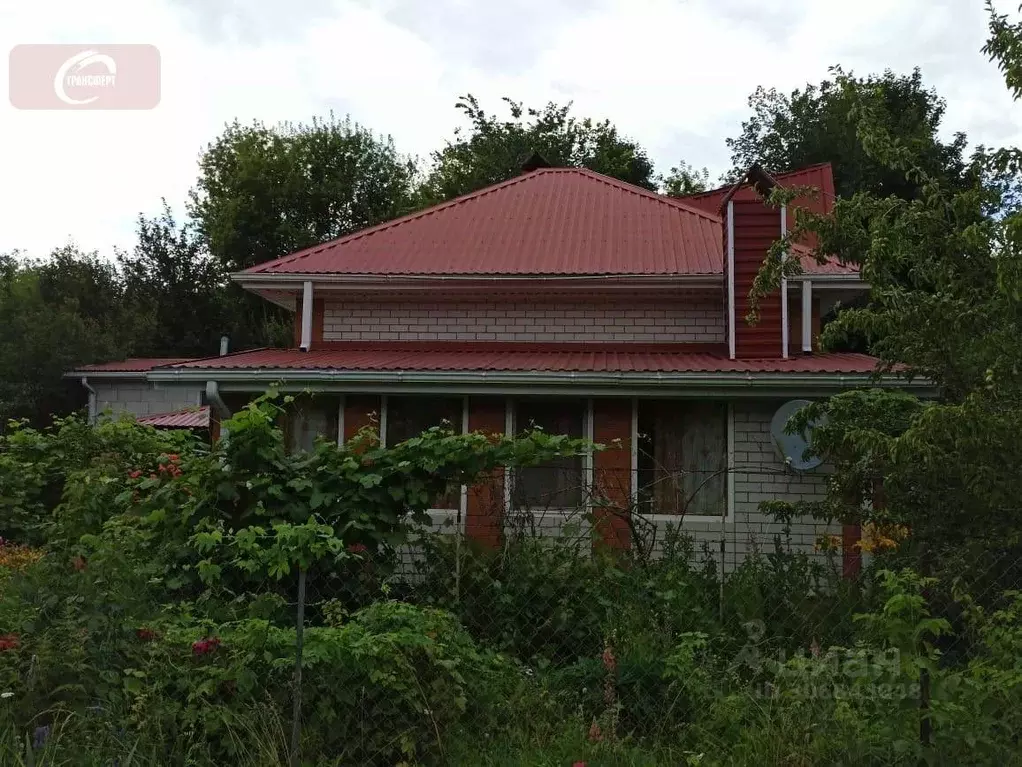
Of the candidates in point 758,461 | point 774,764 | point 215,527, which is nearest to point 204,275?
point 758,461

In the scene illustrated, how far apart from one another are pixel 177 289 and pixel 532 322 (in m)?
22.7

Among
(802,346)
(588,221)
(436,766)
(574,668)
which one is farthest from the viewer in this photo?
(588,221)

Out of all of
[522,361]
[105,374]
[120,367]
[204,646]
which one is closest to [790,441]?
[522,361]

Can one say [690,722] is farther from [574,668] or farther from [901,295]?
[901,295]

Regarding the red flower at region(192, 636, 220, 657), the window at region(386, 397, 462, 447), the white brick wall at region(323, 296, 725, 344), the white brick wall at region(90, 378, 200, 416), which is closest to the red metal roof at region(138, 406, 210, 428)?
the white brick wall at region(90, 378, 200, 416)

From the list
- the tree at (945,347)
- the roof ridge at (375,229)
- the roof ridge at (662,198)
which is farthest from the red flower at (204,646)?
the roof ridge at (662,198)

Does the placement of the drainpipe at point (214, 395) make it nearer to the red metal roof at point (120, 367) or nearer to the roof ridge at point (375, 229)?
the roof ridge at point (375, 229)

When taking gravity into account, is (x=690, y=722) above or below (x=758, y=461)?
below

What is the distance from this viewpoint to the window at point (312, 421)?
11094 millimetres

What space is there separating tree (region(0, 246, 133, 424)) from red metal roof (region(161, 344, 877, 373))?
1507 cm

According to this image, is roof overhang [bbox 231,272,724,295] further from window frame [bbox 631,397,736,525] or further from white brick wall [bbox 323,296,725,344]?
window frame [bbox 631,397,736,525]

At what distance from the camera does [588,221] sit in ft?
47.3

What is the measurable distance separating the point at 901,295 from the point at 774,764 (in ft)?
8.90

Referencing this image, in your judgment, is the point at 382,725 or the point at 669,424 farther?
the point at 669,424
